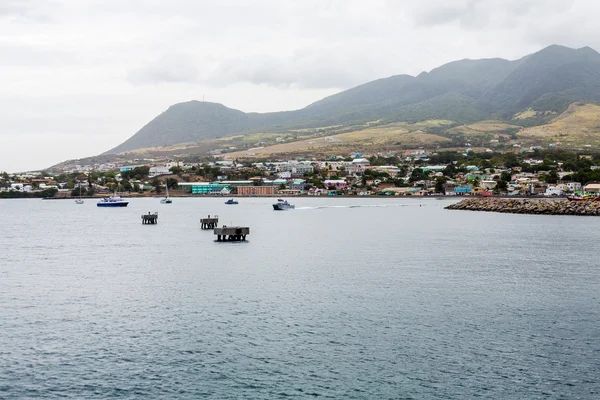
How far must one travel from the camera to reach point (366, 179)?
158m

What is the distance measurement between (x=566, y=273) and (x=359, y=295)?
12032 millimetres

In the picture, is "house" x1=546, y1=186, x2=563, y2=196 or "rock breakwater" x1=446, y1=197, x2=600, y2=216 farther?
"house" x1=546, y1=186, x2=563, y2=196

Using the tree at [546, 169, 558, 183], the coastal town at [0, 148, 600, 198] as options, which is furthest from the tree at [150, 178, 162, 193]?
the tree at [546, 169, 558, 183]

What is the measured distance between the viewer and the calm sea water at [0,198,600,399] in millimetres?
16062

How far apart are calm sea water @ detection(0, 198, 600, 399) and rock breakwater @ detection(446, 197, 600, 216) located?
3788cm

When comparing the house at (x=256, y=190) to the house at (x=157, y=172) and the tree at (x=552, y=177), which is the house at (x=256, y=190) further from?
the tree at (x=552, y=177)

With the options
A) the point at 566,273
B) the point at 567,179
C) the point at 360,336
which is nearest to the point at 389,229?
the point at 566,273

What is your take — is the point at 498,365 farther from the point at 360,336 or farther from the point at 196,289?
the point at 196,289

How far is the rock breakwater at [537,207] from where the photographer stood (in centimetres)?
7769

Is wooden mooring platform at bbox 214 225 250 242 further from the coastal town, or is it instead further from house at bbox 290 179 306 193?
house at bbox 290 179 306 193

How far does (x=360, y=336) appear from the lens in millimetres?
19953

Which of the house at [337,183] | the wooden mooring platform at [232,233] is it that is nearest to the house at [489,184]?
the house at [337,183]

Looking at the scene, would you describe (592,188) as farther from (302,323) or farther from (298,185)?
(302,323)

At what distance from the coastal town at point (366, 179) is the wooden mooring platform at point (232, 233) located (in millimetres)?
86764
